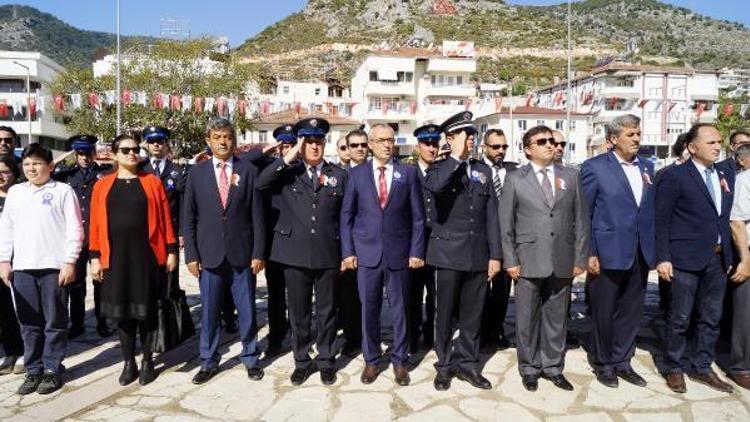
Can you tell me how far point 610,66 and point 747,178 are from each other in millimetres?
51529

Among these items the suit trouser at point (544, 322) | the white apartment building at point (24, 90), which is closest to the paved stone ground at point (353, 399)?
the suit trouser at point (544, 322)

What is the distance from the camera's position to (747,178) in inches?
188

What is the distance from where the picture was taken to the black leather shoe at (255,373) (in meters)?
4.76

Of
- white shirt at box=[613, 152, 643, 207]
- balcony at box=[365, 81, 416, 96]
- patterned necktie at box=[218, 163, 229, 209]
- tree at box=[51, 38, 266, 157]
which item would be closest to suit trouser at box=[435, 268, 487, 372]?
white shirt at box=[613, 152, 643, 207]

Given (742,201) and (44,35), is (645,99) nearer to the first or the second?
(742,201)

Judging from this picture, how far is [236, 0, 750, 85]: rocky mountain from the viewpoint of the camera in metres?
87.9

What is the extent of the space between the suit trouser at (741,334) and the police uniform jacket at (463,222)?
205cm

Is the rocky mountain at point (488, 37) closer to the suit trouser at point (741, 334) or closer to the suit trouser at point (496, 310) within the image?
the suit trouser at point (496, 310)

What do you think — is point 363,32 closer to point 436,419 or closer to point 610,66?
point 610,66

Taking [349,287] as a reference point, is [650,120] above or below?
above

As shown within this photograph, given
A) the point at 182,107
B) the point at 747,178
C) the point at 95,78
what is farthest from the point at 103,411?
the point at 95,78

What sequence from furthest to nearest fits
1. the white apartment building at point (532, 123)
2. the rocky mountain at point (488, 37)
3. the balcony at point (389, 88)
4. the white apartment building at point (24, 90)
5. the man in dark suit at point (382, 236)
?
the rocky mountain at point (488, 37) → the balcony at point (389, 88) → the white apartment building at point (532, 123) → the white apartment building at point (24, 90) → the man in dark suit at point (382, 236)

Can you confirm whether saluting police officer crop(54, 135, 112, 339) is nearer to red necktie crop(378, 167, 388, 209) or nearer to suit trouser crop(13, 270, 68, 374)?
suit trouser crop(13, 270, 68, 374)

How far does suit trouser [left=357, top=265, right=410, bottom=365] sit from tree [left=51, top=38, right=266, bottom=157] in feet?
93.3
